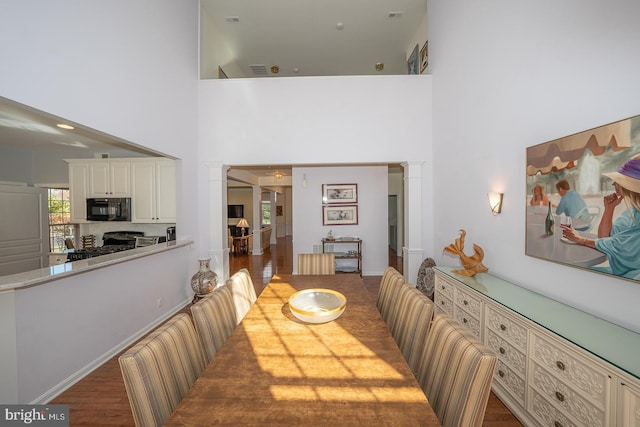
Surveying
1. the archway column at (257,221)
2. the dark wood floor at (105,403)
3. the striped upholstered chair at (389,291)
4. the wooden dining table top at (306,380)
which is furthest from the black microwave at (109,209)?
the striped upholstered chair at (389,291)

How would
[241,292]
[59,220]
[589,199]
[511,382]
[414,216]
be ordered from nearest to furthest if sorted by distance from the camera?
[589,199], [511,382], [241,292], [414,216], [59,220]

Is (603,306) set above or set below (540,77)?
below

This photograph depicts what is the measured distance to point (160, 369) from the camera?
1.13 m

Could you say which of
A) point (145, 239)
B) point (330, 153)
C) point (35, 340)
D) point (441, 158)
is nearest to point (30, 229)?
point (145, 239)

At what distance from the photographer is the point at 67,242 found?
4.80 m

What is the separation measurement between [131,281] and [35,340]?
3.31 feet

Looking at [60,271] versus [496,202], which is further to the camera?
[496,202]

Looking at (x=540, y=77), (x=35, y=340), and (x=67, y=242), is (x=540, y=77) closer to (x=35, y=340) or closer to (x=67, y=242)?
(x=35, y=340)

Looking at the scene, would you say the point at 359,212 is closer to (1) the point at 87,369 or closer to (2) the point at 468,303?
(2) the point at 468,303

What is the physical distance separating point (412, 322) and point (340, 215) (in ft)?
14.4

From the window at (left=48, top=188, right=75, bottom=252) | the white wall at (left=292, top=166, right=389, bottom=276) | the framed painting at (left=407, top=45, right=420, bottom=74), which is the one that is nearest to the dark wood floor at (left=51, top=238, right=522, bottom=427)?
the white wall at (left=292, top=166, right=389, bottom=276)

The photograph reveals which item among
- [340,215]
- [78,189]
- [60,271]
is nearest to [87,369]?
[60,271]

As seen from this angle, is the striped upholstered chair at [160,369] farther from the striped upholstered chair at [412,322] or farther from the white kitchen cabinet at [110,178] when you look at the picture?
the white kitchen cabinet at [110,178]

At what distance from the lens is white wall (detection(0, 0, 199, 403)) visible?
188cm
